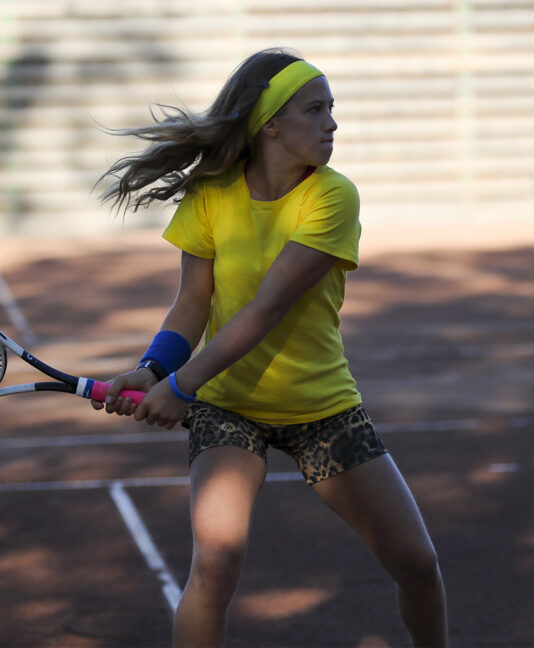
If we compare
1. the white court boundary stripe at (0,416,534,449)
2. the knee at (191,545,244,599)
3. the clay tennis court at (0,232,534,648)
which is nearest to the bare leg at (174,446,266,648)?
the knee at (191,545,244,599)

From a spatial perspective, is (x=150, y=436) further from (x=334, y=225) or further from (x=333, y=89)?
(x=333, y=89)

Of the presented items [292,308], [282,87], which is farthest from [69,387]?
[282,87]

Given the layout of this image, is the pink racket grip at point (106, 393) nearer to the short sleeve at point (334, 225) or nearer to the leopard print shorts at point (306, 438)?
the leopard print shorts at point (306, 438)

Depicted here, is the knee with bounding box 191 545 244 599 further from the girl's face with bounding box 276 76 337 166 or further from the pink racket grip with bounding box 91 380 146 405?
the girl's face with bounding box 276 76 337 166

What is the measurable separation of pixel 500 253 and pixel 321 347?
10.9 metres

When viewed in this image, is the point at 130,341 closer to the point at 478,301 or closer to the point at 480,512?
the point at 478,301

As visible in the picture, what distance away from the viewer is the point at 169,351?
3.33m

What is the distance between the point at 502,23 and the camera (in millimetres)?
17406

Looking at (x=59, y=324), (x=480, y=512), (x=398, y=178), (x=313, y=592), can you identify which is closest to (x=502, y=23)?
(x=398, y=178)

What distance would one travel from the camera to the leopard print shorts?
316 cm

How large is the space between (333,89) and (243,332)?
14571 mm

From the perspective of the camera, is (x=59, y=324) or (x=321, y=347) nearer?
(x=321, y=347)

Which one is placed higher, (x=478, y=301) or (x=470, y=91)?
(x=470, y=91)

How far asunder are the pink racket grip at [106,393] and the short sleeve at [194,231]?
17.3 inches
